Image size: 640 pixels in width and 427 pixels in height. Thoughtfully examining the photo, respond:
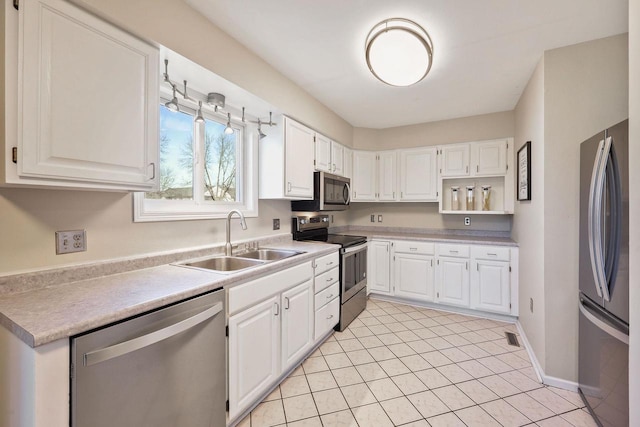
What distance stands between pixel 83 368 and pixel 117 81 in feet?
3.83

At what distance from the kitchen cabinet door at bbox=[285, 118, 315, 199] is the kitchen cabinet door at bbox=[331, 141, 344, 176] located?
48 centimetres

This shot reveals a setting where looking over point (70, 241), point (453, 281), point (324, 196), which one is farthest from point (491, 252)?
point (70, 241)

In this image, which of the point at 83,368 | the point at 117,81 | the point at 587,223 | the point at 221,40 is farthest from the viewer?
the point at 221,40

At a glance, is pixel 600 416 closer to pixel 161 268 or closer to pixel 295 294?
pixel 295 294

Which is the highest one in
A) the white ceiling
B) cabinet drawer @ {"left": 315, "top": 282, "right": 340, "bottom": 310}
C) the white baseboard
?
the white ceiling

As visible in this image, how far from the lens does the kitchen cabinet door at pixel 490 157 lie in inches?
127

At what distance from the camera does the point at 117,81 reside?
1.25m

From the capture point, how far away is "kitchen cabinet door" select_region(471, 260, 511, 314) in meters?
2.94

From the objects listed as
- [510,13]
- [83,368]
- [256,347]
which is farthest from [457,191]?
[83,368]

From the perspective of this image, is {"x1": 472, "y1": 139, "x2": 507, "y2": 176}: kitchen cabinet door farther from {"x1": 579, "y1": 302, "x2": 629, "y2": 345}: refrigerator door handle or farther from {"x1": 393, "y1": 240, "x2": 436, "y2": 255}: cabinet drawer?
{"x1": 579, "y1": 302, "x2": 629, "y2": 345}: refrigerator door handle

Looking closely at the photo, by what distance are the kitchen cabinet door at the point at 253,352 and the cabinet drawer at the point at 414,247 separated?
6.82 ft

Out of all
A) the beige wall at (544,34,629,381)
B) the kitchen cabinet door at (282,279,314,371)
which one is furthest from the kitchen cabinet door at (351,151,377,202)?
the beige wall at (544,34,629,381)

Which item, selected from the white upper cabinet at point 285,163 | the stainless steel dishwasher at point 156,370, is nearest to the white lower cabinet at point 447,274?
the white upper cabinet at point 285,163

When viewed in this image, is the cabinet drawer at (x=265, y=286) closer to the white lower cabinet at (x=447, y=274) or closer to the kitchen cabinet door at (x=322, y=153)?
the kitchen cabinet door at (x=322, y=153)
